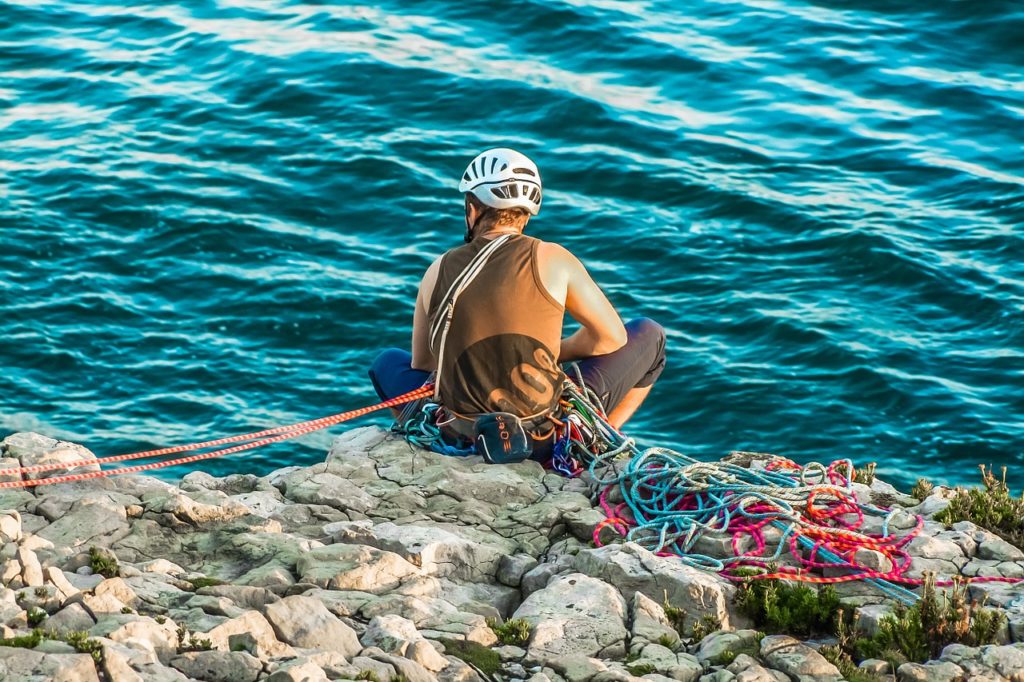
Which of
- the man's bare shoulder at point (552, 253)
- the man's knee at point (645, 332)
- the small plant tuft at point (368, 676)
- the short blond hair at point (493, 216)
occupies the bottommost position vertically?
the small plant tuft at point (368, 676)

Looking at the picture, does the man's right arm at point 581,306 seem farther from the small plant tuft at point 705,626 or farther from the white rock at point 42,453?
the white rock at point 42,453

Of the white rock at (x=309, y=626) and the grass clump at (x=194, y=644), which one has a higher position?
the grass clump at (x=194, y=644)

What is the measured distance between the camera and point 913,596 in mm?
6719

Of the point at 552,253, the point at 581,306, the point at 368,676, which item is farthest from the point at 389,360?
the point at 368,676

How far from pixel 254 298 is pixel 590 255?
13.1ft

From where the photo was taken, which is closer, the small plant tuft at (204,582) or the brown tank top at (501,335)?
the small plant tuft at (204,582)

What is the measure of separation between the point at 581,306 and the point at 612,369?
0.81 meters

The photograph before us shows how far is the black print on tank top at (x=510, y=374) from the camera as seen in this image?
820 centimetres

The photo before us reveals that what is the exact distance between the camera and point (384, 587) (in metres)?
6.71

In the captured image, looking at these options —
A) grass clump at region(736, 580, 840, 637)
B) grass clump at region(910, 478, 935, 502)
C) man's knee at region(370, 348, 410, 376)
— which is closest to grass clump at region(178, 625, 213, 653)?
grass clump at region(736, 580, 840, 637)

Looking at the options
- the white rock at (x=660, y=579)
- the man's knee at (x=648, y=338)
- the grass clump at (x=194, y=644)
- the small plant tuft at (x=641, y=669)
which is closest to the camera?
the grass clump at (x=194, y=644)

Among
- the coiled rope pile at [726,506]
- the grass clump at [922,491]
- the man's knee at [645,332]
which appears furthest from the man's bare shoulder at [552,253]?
the grass clump at [922,491]

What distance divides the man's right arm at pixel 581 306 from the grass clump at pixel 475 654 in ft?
8.90

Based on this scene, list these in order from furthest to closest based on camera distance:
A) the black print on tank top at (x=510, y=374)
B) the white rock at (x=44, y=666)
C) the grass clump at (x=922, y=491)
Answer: the grass clump at (x=922, y=491) → the black print on tank top at (x=510, y=374) → the white rock at (x=44, y=666)
